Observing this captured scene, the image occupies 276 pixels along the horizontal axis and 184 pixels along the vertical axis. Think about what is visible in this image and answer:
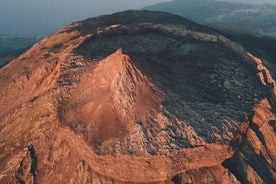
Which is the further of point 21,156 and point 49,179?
point 21,156

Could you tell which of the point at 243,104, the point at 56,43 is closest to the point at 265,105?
the point at 243,104

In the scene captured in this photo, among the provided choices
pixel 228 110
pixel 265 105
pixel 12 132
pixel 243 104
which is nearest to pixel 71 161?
pixel 12 132

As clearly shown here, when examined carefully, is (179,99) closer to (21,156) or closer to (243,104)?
(243,104)

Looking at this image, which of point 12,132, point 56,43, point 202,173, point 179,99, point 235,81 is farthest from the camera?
point 56,43

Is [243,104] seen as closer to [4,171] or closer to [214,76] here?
[214,76]

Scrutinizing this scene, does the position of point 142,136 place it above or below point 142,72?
below

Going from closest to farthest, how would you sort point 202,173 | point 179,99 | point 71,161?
point 202,173
point 71,161
point 179,99

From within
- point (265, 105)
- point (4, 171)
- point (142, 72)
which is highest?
point (142, 72)
